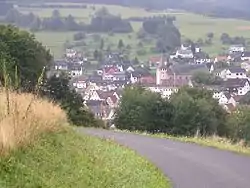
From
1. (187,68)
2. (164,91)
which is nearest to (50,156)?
(164,91)

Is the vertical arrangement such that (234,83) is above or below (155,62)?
below

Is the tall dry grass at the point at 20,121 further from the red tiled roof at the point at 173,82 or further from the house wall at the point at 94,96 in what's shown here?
the red tiled roof at the point at 173,82

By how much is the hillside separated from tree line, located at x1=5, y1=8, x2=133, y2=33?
111877 millimetres

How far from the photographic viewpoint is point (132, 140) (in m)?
20.7

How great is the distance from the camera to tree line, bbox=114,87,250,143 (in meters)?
36.6

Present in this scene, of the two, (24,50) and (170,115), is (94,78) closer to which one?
(24,50)

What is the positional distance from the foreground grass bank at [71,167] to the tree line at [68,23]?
112 m

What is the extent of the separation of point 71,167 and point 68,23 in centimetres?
12033

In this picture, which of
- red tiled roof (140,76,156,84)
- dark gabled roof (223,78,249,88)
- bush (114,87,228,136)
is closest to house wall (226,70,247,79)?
dark gabled roof (223,78,249,88)

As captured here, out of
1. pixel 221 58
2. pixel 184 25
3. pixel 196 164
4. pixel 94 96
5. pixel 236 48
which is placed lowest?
pixel 94 96

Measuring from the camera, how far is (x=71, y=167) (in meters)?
10.4

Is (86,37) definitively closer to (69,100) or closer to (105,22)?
(105,22)

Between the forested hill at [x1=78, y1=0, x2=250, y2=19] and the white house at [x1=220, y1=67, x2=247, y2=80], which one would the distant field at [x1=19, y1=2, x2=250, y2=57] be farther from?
the white house at [x1=220, y1=67, x2=247, y2=80]

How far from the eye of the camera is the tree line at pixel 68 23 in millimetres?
127812
